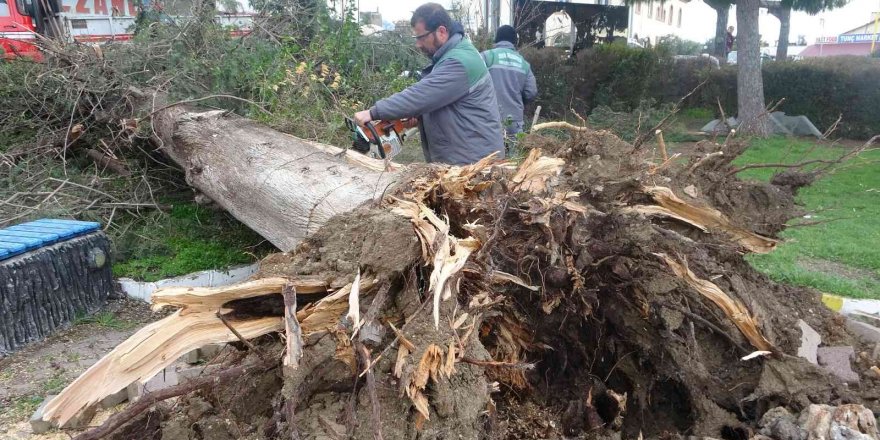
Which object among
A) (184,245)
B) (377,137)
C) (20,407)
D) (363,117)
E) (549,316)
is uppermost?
(363,117)

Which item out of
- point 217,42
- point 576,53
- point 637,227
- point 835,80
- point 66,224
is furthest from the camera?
point 576,53

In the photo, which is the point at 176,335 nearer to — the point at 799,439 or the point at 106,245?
the point at 799,439

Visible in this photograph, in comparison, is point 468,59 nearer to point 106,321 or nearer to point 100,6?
point 106,321

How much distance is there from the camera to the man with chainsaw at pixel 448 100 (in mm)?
4023

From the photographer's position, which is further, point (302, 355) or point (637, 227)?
point (637, 227)

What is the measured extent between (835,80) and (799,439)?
12373 millimetres

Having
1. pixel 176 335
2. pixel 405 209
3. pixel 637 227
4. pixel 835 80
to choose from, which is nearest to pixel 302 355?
pixel 176 335

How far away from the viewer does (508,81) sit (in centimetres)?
604

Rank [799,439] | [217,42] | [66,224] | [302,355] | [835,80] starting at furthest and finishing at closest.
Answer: [835,80]
[217,42]
[66,224]
[799,439]
[302,355]

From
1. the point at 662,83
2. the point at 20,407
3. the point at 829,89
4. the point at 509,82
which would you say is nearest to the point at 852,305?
the point at 509,82

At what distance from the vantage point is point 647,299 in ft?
8.95

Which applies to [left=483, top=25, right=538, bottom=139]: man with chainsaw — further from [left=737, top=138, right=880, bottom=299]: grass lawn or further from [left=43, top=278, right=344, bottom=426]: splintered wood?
[left=43, top=278, right=344, bottom=426]: splintered wood

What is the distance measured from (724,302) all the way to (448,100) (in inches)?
84.1

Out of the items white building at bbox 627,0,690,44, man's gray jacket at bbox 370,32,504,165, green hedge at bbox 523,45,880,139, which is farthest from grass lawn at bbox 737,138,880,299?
white building at bbox 627,0,690,44
